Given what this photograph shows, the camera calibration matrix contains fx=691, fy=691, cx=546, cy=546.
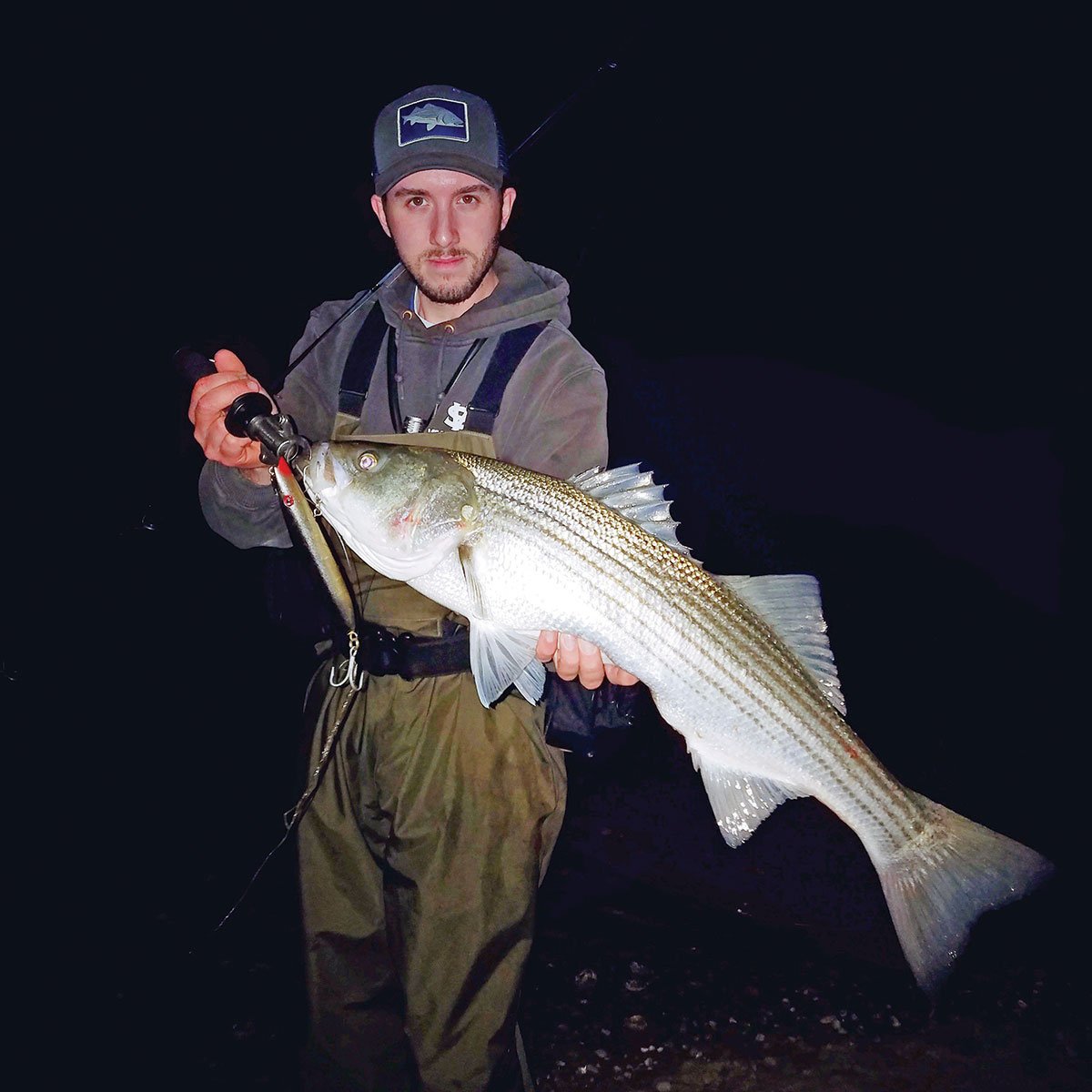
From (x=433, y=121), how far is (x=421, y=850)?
2.18m

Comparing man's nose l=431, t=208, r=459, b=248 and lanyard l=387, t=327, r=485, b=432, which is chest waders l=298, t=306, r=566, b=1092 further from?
man's nose l=431, t=208, r=459, b=248

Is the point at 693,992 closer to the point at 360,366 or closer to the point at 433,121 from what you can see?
the point at 360,366

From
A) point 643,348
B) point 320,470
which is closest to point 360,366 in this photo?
point 320,470

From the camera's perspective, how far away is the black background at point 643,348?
383 centimetres

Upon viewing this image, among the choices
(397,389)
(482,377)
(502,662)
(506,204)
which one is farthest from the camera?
(506,204)

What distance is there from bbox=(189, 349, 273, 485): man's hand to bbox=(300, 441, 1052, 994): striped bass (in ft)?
0.58

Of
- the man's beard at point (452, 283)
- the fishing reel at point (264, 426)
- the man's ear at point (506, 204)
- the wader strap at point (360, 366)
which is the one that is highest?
the man's ear at point (506, 204)

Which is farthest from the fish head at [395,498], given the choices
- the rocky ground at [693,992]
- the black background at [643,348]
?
the rocky ground at [693,992]

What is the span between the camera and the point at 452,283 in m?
2.18

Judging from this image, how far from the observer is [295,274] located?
11.7 m

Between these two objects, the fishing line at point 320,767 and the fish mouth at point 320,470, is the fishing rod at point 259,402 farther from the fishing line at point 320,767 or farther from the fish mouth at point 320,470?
the fishing line at point 320,767

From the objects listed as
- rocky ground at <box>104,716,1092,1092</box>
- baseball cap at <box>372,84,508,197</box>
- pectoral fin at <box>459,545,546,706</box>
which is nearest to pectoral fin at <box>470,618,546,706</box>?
pectoral fin at <box>459,545,546,706</box>

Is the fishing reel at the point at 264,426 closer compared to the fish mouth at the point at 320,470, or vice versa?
the fishing reel at the point at 264,426

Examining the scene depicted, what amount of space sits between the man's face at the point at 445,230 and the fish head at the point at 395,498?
25.8 inches
